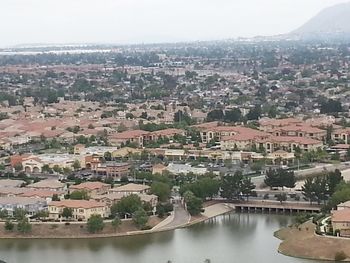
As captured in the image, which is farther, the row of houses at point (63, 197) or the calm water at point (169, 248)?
the row of houses at point (63, 197)

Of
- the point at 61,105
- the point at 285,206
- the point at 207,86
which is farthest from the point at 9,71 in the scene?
the point at 285,206

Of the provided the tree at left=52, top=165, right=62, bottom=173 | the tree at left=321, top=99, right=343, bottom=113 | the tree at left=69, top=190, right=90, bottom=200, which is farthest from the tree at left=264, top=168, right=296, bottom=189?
the tree at left=321, top=99, right=343, bottom=113

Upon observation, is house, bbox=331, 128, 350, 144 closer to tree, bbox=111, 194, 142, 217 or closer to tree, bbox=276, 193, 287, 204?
tree, bbox=276, 193, 287, 204

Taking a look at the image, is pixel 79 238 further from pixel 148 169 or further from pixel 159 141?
pixel 159 141

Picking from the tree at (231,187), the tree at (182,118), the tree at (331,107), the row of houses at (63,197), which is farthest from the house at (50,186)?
the tree at (331,107)

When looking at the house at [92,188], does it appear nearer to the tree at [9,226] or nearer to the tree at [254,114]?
the tree at [9,226]

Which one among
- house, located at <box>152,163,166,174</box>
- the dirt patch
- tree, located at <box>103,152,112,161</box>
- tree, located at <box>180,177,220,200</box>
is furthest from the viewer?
tree, located at <box>103,152,112,161</box>
